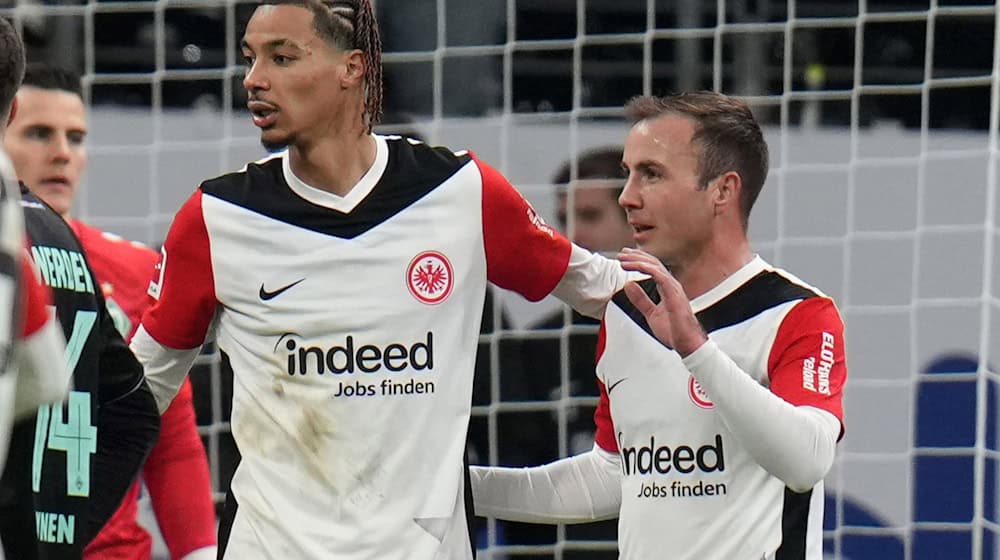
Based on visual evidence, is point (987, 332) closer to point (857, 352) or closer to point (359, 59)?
point (857, 352)

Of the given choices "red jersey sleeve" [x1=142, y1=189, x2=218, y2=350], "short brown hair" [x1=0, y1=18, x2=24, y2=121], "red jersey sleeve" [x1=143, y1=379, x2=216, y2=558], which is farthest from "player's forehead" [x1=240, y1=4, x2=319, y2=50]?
"red jersey sleeve" [x1=143, y1=379, x2=216, y2=558]

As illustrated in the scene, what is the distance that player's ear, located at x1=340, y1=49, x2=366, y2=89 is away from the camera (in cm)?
301

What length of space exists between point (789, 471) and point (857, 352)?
104 inches

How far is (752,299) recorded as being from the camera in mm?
3035

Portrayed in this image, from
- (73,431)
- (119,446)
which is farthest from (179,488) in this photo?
(73,431)

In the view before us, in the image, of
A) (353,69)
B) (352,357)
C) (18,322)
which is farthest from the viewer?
(353,69)

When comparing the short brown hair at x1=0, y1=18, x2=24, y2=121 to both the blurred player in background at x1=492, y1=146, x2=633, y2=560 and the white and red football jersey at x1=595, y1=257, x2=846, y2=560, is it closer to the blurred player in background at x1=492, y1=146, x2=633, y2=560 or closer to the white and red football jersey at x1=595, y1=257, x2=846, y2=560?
the white and red football jersey at x1=595, y1=257, x2=846, y2=560

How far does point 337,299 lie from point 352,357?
102mm

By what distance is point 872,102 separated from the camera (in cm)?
591

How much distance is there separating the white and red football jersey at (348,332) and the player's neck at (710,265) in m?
0.29

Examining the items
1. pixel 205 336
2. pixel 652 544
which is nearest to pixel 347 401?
pixel 205 336

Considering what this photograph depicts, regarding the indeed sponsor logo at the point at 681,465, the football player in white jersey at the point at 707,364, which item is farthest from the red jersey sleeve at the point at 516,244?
the indeed sponsor logo at the point at 681,465

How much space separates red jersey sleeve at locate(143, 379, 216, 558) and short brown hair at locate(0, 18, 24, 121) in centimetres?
103

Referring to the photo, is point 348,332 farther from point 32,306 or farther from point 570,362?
point 570,362
